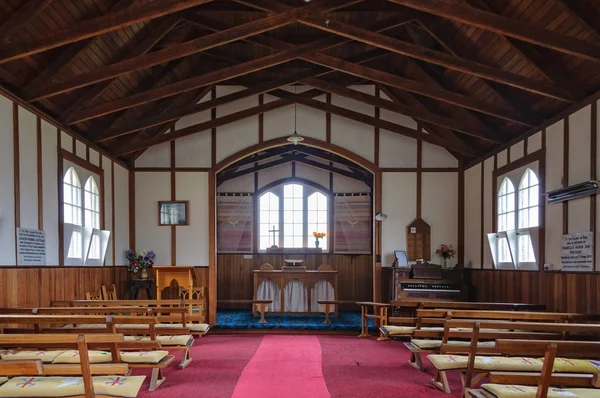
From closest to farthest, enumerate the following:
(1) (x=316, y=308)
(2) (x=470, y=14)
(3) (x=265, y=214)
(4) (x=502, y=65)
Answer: (2) (x=470, y=14) → (4) (x=502, y=65) → (1) (x=316, y=308) → (3) (x=265, y=214)

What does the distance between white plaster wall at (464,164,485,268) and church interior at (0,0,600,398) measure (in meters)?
0.05

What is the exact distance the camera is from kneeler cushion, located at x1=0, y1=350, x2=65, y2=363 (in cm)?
439

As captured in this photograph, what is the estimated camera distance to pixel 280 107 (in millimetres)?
10008

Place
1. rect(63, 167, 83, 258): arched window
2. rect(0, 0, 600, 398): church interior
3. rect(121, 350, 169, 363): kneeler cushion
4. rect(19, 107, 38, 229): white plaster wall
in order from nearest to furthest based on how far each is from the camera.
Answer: rect(121, 350, 169, 363): kneeler cushion < rect(0, 0, 600, 398): church interior < rect(19, 107, 38, 229): white plaster wall < rect(63, 167, 83, 258): arched window

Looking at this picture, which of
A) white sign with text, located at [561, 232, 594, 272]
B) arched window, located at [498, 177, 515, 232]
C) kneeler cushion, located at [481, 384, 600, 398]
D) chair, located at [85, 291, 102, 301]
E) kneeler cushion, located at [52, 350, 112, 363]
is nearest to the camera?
kneeler cushion, located at [481, 384, 600, 398]

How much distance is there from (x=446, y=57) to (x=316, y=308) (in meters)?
6.54

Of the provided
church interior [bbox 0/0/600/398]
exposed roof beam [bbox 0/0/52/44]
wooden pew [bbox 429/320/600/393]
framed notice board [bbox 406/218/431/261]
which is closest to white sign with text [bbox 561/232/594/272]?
church interior [bbox 0/0/600/398]

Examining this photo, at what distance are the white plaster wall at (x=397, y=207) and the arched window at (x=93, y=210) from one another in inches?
194

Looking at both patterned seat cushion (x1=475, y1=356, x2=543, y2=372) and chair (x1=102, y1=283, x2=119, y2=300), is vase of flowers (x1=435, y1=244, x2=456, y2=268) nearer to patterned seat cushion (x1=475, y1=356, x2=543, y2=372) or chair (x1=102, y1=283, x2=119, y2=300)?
patterned seat cushion (x1=475, y1=356, x2=543, y2=372)

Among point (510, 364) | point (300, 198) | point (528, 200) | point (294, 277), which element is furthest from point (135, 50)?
point (300, 198)

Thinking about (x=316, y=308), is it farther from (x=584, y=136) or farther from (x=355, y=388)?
(x=584, y=136)

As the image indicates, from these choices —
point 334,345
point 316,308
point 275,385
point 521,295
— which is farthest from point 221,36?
point 316,308

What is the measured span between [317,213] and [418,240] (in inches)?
146

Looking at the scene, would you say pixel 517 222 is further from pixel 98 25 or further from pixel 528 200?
pixel 98 25
